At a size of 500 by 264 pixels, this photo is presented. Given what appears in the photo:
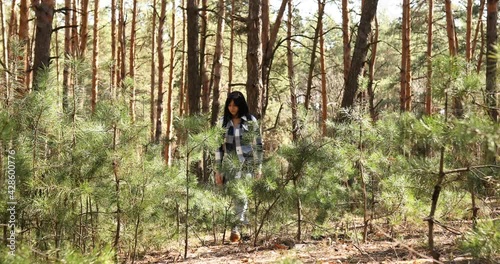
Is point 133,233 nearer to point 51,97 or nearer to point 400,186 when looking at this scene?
point 51,97

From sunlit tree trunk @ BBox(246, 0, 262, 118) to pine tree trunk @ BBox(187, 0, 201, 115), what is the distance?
85.1 inches

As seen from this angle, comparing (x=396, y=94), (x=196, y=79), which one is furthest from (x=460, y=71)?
(x=396, y=94)

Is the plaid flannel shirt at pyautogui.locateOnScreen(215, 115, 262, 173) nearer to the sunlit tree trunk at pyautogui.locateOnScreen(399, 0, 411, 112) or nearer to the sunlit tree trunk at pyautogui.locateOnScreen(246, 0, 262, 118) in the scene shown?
the sunlit tree trunk at pyautogui.locateOnScreen(246, 0, 262, 118)

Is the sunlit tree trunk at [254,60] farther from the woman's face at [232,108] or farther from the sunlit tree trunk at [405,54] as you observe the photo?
the sunlit tree trunk at [405,54]

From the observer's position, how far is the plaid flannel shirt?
4.31 metres

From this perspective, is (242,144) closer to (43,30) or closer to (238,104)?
(238,104)

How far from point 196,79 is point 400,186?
5377 millimetres

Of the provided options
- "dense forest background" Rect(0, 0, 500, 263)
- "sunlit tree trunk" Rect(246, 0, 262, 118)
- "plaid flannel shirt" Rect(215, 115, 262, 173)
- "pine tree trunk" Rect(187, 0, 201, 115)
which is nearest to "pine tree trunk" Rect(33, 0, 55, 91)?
"dense forest background" Rect(0, 0, 500, 263)

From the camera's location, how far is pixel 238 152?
15.5 feet

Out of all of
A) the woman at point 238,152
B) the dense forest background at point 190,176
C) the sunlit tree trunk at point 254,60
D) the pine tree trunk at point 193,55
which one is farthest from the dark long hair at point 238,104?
the pine tree trunk at point 193,55

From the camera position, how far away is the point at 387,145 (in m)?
4.16

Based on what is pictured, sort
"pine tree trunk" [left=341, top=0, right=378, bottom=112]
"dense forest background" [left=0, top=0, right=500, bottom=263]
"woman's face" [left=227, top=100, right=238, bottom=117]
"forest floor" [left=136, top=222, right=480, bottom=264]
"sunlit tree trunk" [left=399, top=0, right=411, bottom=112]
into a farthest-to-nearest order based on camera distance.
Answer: "sunlit tree trunk" [left=399, top=0, right=411, bottom=112]
"pine tree trunk" [left=341, top=0, right=378, bottom=112]
"woman's face" [left=227, top=100, right=238, bottom=117]
"forest floor" [left=136, top=222, right=480, bottom=264]
"dense forest background" [left=0, top=0, right=500, bottom=263]

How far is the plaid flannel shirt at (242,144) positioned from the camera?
4312 millimetres

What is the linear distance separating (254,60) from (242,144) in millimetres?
1572
